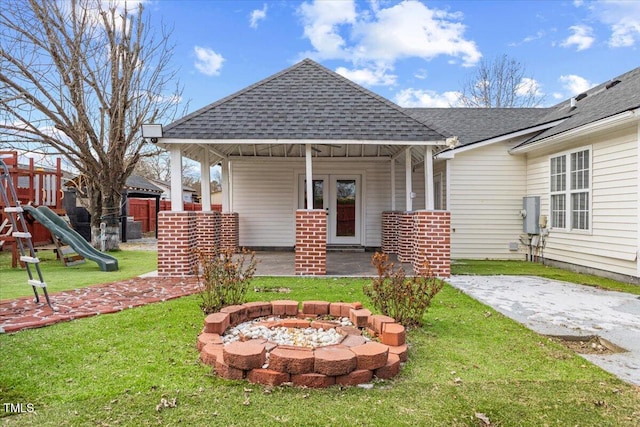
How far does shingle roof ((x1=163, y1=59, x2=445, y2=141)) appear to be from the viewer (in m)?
7.45

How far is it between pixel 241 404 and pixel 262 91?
23.4ft

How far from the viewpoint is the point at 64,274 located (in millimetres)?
7934

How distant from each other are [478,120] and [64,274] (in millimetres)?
11882

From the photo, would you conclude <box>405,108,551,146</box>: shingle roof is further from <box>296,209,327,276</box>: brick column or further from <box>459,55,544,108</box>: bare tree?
<box>459,55,544,108</box>: bare tree

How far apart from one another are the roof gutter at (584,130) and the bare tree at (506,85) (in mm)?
15400

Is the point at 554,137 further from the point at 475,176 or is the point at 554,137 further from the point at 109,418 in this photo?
the point at 109,418

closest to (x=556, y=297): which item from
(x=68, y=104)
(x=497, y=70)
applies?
(x=68, y=104)

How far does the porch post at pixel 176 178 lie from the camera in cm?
749

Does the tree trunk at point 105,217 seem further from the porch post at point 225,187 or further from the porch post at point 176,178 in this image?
the porch post at point 176,178

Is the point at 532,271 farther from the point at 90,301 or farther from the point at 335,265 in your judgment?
the point at 90,301

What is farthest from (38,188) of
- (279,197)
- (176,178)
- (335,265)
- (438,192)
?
(438,192)

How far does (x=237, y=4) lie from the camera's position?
455 inches

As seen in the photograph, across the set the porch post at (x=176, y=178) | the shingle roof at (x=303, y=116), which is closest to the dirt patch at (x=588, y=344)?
the shingle roof at (x=303, y=116)

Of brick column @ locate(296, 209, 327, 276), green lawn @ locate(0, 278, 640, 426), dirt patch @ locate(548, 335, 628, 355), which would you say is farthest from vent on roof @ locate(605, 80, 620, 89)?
green lawn @ locate(0, 278, 640, 426)
